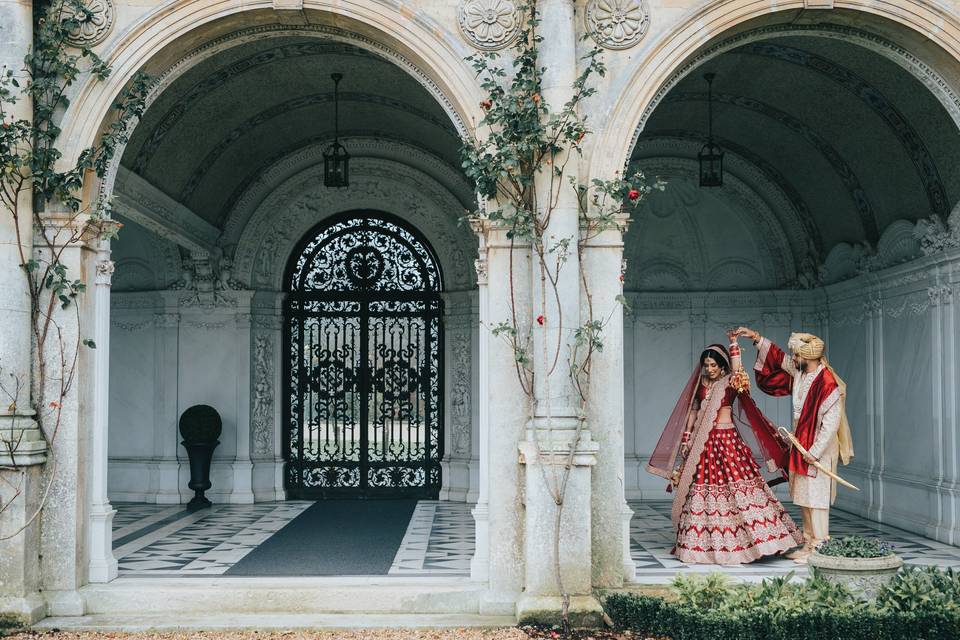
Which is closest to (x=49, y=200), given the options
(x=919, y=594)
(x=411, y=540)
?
(x=411, y=540)

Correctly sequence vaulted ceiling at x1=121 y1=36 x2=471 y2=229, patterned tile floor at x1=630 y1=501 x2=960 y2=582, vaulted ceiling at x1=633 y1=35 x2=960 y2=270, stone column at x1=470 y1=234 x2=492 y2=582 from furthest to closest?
vaulted ceiling at x1=121 y1=36 x2=471 y2=229, vaulted ceiling at x1=633 y1=35 x2=960 y2=270, patterned tile floor at x1=630 y1=501 x2=960 y2=582, stone column at x1=470 y1=234 x2=492 y2=582

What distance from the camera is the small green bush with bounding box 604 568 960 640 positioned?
5.55m

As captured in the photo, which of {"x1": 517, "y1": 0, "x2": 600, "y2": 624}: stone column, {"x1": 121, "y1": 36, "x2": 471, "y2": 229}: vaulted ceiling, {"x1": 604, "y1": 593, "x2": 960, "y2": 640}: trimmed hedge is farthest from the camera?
{"x1": 121, "y1": 36, "x2": 471, "y2": 229}: vaulted ceiling

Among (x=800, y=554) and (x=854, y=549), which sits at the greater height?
(x=854, y=549)

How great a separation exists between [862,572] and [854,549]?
0.60 feet

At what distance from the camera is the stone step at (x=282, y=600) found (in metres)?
6.73

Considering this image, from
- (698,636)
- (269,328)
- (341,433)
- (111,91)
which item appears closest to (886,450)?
(698,636)

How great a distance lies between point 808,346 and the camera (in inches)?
304

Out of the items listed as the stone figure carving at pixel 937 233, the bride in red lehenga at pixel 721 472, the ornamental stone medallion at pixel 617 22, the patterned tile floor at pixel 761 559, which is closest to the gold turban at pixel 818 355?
the bride in red lehenga at pixel 721 472

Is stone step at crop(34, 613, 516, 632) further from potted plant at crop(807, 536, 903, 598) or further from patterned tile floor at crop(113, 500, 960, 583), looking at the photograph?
potted plant at crop(807, 536, 903, 598)

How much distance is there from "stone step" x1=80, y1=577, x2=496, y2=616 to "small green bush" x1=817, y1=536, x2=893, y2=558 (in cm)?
219

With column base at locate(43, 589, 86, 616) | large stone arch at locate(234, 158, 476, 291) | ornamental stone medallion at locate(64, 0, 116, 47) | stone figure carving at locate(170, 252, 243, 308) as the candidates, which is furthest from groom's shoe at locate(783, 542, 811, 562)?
stone figure carving at locate(170, 252, 243, 308)

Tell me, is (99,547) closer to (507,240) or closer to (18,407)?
(18,407)

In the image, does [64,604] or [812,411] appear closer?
[64,604]
